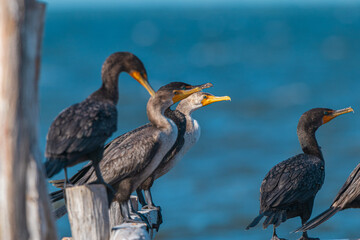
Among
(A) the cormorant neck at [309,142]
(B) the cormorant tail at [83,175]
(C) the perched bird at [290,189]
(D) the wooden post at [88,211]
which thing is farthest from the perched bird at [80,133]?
(A) the cormorant neck at [309,142]

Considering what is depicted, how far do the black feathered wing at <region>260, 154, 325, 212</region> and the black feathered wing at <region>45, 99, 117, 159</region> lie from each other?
166cm

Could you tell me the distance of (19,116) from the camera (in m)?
4.46

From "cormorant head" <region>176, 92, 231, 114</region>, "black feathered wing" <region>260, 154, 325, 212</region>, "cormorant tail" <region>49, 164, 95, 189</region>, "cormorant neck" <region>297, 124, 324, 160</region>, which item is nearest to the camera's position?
"cormorant tail" <region>49, 164, 95, 189</region>

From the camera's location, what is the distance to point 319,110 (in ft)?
25.3

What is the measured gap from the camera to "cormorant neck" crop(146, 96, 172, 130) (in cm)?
660

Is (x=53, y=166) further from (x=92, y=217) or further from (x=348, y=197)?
(x=348, y=197)

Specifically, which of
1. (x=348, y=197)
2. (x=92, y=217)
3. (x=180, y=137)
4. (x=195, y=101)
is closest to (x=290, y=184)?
(x=348, y=197)

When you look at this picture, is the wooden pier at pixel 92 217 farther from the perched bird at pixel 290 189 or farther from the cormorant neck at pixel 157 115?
the perched bird at pixel 290 189

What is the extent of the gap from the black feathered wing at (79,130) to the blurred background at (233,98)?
10.5 m

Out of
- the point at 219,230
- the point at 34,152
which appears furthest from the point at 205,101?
the point at 219,230

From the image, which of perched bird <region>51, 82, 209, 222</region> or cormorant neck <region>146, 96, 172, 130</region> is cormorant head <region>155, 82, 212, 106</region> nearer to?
cormorant neck <region>146, 96, 172, 130</region>

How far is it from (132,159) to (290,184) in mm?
1443

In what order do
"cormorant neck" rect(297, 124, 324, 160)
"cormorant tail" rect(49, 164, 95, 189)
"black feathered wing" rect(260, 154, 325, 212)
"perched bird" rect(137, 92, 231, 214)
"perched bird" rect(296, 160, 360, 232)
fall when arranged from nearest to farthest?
"cormorant tail" rect(49, 164, 95, 189), "black feathered wing" rect(260, 154, 325, 212), "perched bird" rect(296, 160, 360, 232), "perched bird" rect(137, 92, 231, 214), "cormorant neck" rect(297, 124, 324, 160)

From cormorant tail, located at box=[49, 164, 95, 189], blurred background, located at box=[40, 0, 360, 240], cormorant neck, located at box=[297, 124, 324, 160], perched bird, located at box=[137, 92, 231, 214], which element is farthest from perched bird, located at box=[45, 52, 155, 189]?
blurred background, located at box=[40, 0, 360, 240]
